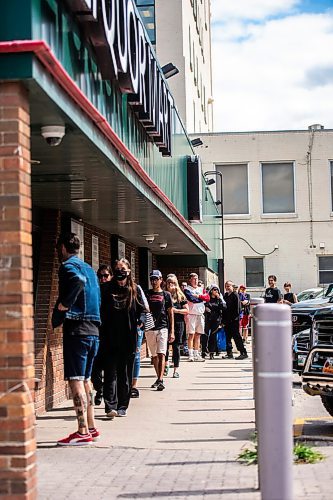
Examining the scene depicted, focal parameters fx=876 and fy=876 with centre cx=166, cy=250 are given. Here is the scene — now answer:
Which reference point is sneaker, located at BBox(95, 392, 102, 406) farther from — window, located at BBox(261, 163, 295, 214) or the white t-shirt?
window, located at BBox(261, 163, 295, 214)

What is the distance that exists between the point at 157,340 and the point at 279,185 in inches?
957

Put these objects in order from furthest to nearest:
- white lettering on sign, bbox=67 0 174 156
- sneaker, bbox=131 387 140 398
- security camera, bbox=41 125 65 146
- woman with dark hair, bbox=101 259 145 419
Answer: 1. sneaker, bbox=131 387 140 398
2. woman with dark hair, bbox=101 259 145 419
3. white lettering on sign, bbox=67 0 174 156
4. security camera, bbox=41 125 65 146

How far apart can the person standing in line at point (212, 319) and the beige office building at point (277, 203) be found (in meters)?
15.6

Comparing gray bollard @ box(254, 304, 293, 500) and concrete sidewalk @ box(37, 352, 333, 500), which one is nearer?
gray bollard @ box(254, 304, 293, 500)

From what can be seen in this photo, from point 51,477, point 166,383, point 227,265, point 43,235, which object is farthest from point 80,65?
point 227,265

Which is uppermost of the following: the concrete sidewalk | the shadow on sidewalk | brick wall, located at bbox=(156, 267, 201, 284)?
brick wall, located at bbox=(156, 267, 201, 284)

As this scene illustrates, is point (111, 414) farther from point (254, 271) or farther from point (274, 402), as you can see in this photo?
point (254, 271)

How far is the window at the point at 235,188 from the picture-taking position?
36.5 metres

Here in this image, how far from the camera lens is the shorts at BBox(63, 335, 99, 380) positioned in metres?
8.34

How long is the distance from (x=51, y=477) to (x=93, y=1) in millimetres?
3851

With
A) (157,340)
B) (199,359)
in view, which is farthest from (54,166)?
(199,359)

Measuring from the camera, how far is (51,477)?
23.5 feet

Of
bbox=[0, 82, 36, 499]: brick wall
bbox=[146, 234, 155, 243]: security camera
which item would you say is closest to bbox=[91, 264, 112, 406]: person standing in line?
bbox=[146, 234, 155, 243]: security camera

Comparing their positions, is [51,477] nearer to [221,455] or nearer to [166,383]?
[221,455]
